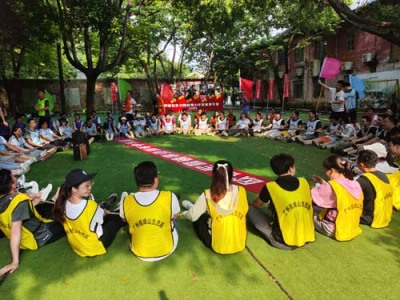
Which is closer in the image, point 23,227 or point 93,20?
point 23,227

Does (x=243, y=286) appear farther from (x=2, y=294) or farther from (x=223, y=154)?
(x=223, y=154)

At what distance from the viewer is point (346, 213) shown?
10.8 ft

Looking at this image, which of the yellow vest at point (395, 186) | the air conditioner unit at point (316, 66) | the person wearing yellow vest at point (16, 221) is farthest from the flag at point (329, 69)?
the air conditioner unit at point (316, 66)

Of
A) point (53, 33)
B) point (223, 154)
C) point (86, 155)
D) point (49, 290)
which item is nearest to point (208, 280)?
point (49, 290)

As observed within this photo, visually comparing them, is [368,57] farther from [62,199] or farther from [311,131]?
[62,199]

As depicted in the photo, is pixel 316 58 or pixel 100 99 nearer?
pixel 316 58

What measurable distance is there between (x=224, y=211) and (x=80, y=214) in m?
1.36

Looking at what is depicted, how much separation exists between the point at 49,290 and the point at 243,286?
1692 mm

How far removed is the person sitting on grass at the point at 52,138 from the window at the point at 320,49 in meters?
20.5

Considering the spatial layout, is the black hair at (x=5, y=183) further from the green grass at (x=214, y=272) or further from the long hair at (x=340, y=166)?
the long hair at (x=340, y=166)

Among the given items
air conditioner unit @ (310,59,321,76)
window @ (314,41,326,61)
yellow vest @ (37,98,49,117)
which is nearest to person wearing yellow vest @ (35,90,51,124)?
yellow vest @ (37,98,49,117)

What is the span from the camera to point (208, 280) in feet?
9.27

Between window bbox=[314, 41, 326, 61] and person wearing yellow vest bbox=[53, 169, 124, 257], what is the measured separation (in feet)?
78.2

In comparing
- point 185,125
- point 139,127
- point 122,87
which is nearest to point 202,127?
point 185,125
